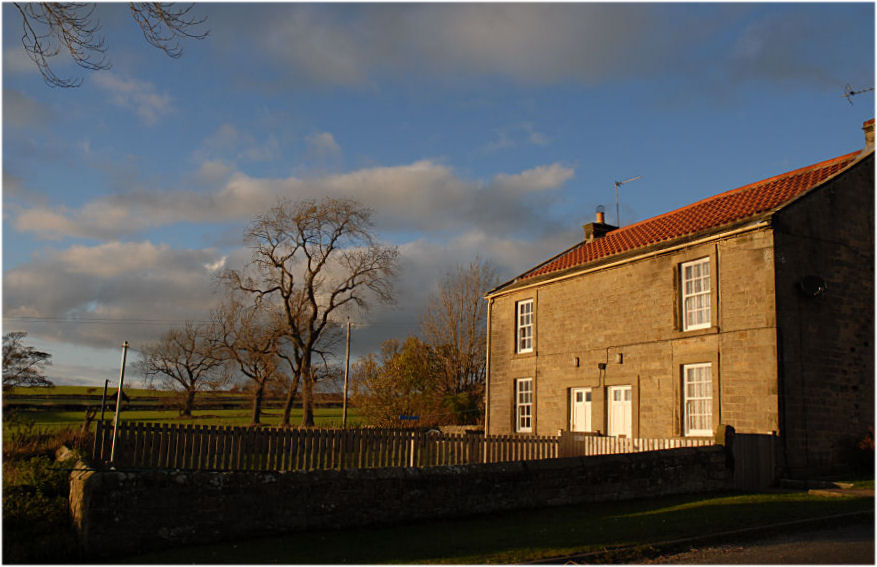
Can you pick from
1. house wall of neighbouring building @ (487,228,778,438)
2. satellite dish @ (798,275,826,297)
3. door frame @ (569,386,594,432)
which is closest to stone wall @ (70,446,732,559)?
house wall of neighbouring building @ (487,228,778,438)

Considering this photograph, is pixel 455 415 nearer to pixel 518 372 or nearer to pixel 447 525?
pixel 518 372

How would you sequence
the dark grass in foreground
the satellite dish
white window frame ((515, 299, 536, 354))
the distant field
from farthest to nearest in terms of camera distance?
the distant field
white window frame ((515, 299, 536, 354))
the satellite dish
the dark grass in foreground

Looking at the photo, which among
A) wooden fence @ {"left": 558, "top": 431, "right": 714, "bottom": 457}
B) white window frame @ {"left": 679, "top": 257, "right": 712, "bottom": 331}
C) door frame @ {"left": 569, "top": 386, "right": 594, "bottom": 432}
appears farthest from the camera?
door frame @ {"left": 569, "top": 386, "right": 594, "bottom": 432}

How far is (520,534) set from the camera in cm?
1002

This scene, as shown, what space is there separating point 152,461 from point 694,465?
1113 centimetres

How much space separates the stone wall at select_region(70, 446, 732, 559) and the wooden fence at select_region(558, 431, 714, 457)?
3.04 metres

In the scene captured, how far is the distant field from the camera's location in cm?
4700

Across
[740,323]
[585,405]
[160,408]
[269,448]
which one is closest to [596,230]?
[585,405]

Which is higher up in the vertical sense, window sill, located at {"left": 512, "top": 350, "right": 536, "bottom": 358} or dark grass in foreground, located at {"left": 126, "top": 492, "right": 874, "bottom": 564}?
window sill, located at {"left": 512, "top": 350, "right": 536, "bottom": 358}

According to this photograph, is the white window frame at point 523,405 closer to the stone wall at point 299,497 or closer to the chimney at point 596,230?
the chimney at point 596,230

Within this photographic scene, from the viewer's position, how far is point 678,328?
779 inches

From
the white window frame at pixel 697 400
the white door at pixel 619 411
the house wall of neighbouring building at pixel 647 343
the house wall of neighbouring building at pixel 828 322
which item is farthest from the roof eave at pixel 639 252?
the white door at pixel 619 411

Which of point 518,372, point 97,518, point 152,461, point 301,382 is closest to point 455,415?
point 301,382

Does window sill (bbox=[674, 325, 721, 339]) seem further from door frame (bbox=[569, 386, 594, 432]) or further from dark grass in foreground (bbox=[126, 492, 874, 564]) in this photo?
dark grass in foreground (bbox=[126, 492, 874, 564])
